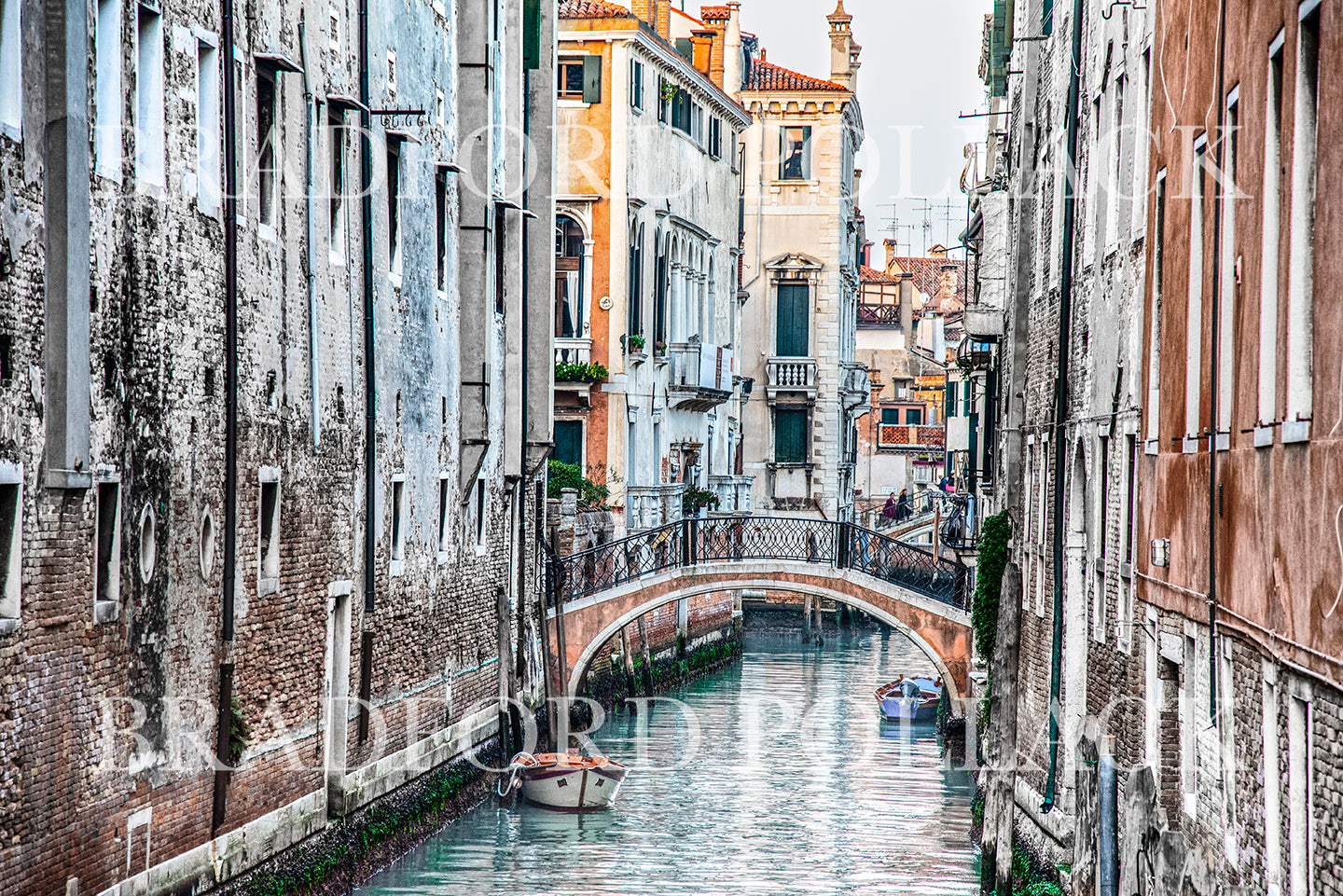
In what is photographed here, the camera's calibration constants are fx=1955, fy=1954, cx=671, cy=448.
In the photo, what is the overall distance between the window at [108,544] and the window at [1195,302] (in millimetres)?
5794

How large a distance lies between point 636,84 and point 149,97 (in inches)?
742

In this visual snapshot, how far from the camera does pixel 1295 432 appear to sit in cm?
743

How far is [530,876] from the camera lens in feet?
55.9

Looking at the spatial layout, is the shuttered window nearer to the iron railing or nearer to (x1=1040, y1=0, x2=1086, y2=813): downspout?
the iron railing

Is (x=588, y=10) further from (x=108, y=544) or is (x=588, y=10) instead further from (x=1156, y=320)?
(x=108, y=544)

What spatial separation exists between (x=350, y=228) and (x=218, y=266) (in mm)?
3275

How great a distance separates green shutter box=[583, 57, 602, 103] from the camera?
29.4 m

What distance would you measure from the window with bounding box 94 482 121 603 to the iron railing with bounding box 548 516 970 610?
42.0ft

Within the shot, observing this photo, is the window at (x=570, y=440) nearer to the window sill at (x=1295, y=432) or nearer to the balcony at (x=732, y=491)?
the balcony at (x=732, y=491)

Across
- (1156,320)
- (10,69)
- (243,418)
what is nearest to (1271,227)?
(1156,320)

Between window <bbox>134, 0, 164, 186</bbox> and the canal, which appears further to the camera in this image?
the canal

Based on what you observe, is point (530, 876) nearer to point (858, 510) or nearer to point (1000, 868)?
point (1000, 868)

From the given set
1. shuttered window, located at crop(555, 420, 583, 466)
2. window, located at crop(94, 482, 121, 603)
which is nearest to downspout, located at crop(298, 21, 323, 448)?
window, located at crop(94, 482, 121, 603)

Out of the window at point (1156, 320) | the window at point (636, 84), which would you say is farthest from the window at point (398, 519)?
the window at point (636, 84)
